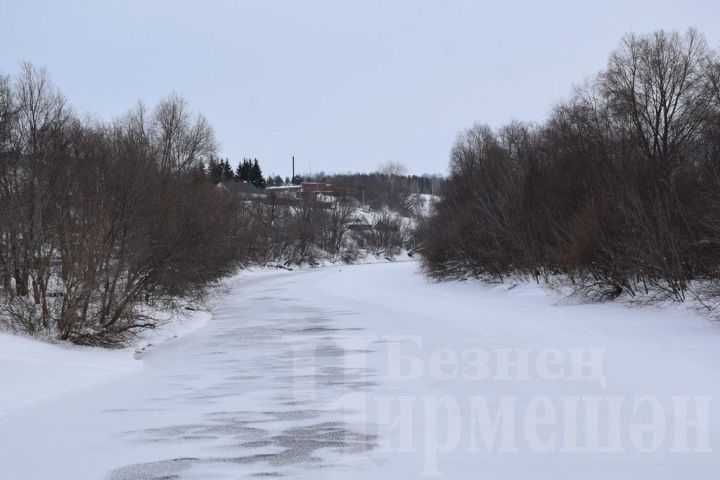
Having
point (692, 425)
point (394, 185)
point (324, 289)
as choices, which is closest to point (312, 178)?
point (394, 185)

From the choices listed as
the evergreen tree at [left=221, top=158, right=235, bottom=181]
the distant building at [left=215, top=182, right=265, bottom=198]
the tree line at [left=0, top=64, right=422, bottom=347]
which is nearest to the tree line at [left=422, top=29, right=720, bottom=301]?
the tree line at [left=0, top=64, right=422, bottom=347]

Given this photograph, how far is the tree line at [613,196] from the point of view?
19.1 metres

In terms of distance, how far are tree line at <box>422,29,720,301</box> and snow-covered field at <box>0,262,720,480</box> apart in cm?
291

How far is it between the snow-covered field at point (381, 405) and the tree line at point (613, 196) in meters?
2.91

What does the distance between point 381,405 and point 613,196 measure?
16.3m

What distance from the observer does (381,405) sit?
8.93 metres

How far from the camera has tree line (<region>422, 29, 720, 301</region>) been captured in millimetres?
19094

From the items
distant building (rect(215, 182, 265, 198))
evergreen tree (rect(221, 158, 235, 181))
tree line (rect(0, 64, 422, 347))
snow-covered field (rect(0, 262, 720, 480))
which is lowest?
snow-covered field (rect(0, 262, 720, 480))

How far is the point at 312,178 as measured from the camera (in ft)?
570

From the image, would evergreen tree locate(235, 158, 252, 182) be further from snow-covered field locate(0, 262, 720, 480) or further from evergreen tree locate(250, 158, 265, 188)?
snow-covered field locate(0, 262, 720, 480)

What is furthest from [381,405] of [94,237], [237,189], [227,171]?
[227,171]

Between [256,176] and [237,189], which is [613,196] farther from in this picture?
[256,176]

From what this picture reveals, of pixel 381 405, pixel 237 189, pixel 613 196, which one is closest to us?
pixel 381 405

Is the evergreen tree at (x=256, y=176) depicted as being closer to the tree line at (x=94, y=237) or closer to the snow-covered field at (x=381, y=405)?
the tree line at (x=94, y=237)
